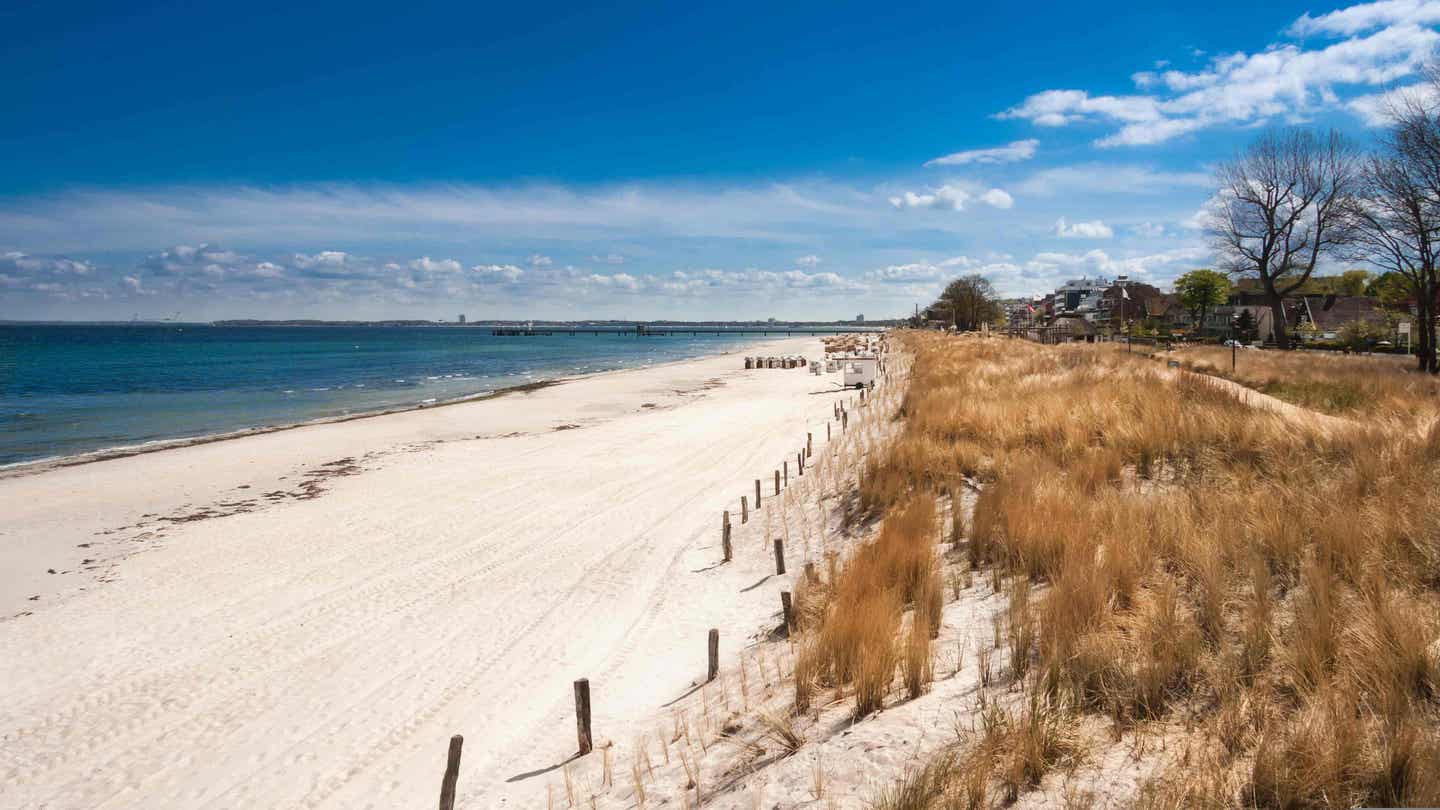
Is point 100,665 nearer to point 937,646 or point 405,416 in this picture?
point 937,646

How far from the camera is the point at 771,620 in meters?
7.91

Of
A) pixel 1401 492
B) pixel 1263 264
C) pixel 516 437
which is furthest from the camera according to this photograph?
pixel 1263 264

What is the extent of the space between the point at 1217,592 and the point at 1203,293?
241ft

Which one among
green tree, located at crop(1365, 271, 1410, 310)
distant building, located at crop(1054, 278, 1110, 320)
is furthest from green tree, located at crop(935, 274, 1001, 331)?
green tree, located at crop(1365, 271, 1410, 310)

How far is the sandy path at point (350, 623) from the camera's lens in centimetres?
627

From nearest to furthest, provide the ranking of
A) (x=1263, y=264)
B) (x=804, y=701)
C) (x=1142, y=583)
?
(x=804, y=701) < (x=1142, y=583) < (x=1263, y=264)

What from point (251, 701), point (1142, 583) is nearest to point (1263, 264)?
point (1142, 583)

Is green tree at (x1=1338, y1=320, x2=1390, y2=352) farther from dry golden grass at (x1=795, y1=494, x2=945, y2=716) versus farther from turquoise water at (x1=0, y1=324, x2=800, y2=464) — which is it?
turquoise water at (x1=0, y1=324, x2=800, y2=464)

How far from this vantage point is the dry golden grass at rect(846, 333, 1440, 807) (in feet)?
11.1

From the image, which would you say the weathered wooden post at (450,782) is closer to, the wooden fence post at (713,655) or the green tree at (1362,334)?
the wooden fence post at (713,655)

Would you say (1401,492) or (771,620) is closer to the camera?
(1401,492)

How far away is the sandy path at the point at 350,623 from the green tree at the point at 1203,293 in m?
63.4

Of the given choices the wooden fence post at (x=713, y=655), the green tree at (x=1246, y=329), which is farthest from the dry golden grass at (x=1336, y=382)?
the green tree at (x=1246, y=329)

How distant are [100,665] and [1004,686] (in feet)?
33.4
